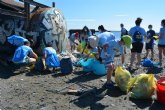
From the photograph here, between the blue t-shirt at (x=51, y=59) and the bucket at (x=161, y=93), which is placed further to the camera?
the blue t-shirt at (x=51, y=59)

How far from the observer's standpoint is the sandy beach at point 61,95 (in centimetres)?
834

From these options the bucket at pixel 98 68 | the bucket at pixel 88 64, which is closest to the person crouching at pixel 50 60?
the bucket at pixel 88 64

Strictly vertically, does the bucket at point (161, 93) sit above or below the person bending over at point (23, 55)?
below

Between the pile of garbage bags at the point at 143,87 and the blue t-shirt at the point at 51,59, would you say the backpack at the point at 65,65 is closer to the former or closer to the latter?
the blue t-shirt at the point at 51,59

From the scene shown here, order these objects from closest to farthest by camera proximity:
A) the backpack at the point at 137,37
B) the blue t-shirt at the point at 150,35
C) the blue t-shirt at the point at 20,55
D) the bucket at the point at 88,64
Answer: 1. the bucket at the point at 88,64
2. the backpack at the point at 137,37
3. the blue t-shirt at the point at 20,55
4. the blue t-shirt at the point at 150,35

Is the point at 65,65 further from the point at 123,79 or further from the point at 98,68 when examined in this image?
the point at 123,79

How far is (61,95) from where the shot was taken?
30.2 ft

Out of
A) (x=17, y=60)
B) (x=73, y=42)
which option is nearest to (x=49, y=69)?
(x=17, y=60)

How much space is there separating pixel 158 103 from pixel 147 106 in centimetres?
30

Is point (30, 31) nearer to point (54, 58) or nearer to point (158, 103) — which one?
point (54, 58)

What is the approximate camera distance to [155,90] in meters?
8.84

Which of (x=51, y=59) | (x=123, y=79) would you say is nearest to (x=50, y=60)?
(x=51, y=59)

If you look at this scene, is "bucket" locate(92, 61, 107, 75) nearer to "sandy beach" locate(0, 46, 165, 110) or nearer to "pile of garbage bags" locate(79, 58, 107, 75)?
"pile of garbage bags" locate(79, 58, 107, 75)

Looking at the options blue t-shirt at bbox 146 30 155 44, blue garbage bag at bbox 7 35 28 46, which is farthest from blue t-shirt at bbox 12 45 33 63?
blue t-shirt at bbox 146 30 155 44
